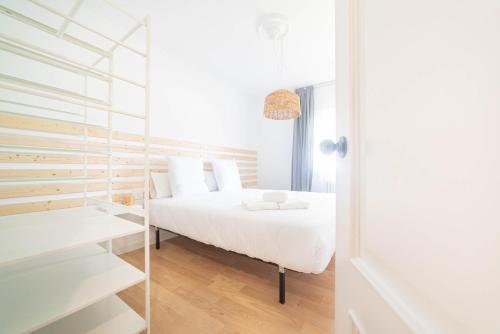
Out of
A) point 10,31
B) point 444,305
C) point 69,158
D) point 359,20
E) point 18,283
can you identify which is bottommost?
point 18,283

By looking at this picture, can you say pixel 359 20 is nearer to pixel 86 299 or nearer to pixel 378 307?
pixel 378 307

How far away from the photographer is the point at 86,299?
84cm

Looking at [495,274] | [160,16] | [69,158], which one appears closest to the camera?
[495,274]

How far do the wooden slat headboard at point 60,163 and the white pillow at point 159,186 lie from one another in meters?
0.14

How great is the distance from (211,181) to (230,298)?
189cm

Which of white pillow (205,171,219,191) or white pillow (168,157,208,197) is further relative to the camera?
white pillow (205,171,219,191)

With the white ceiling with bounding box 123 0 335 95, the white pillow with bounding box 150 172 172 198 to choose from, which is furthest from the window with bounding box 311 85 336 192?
the white pillow with bounding box 150 172 172 198

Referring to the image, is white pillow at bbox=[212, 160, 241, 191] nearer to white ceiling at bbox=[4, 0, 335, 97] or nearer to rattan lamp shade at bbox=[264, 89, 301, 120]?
rattan lamp shade at bbox=[264, 89, 301, 120]

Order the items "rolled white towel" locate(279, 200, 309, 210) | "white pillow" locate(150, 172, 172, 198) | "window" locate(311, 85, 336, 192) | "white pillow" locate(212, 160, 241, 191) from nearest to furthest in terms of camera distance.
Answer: "rolled white towel" locate(279, 200, 309, 210) < "white pillow" locate(150, 172, 172, 198) < "white pillow" locate(212, 160, 241, 191) < "window" locate(311, 85, 336, 192)

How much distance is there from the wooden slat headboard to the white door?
123cm

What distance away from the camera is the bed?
122cm

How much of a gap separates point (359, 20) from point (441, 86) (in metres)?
0.36

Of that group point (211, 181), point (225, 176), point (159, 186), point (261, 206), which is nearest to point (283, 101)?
point (261, 206)

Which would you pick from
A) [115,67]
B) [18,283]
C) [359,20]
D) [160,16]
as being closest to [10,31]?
[115,67]
